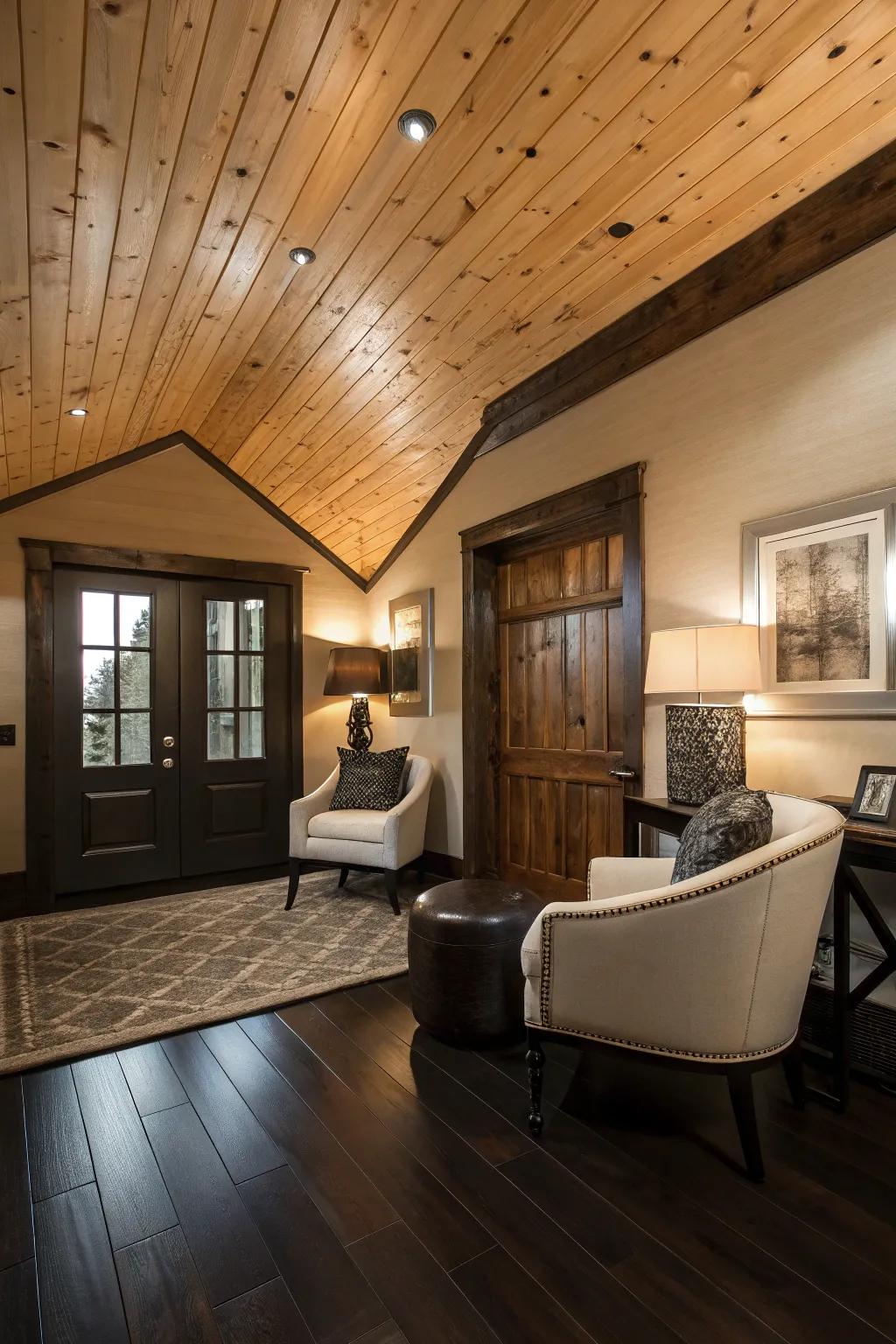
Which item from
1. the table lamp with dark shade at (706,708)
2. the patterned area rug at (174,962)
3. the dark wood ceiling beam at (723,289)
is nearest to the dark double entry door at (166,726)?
the patterned area rug at (174,962)

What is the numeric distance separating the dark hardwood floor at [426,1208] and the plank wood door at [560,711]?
142cm

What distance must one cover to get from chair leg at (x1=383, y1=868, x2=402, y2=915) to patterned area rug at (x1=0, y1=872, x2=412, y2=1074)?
0.07m

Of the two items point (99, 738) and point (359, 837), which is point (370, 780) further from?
point (99, 738)

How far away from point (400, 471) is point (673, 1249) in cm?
385

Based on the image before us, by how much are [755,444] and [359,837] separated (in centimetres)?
278

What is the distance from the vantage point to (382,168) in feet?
7.35

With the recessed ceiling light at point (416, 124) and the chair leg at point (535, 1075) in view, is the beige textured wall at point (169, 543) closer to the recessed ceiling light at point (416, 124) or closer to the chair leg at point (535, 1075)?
the recessed ceiling light at point (416, 124)

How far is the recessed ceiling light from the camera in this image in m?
2.01

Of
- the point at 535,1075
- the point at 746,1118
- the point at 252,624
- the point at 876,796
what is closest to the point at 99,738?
the point at 252,624

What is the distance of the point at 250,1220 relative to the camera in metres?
1.57

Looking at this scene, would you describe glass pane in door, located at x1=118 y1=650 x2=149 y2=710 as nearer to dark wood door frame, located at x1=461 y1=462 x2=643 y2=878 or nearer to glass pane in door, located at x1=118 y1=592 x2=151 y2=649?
glass pane in door, located at x1=118 y1=592 x2=151 y2=649

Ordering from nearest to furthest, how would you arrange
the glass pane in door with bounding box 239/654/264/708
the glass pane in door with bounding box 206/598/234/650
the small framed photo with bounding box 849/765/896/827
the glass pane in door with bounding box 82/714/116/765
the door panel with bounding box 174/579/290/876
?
the small framed photo with bounding box 849/765/896/827 → the glass pane in door with bounding box 82/714/116/765 → the door panel with bounding box 174/579/290/876 → the glass pane in door with bounding box 206/598/234/650 → the glass pane in door with bounding box 239/654/264/708

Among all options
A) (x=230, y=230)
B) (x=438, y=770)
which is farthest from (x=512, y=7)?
(x=438, y=770)

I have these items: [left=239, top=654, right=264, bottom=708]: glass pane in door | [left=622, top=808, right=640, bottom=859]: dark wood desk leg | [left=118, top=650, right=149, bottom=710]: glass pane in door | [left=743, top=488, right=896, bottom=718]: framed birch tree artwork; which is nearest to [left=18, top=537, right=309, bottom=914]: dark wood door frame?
[left=118, top=650, right=149, bottom=710]: glass pane in door
